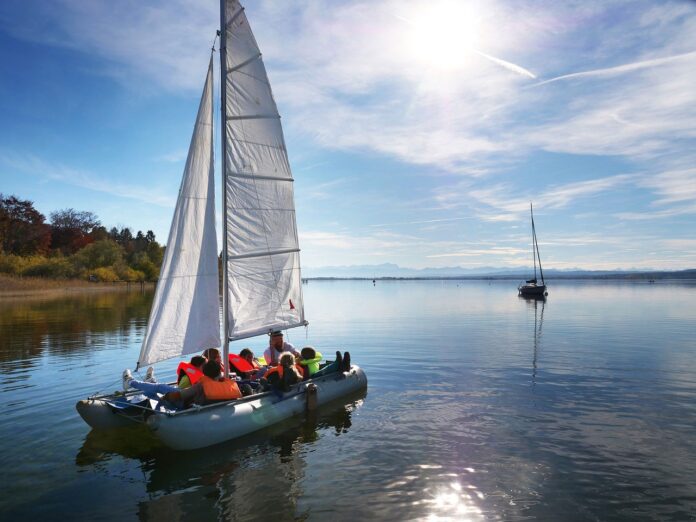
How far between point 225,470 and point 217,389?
2.13 meters

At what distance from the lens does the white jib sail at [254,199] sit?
14.1m

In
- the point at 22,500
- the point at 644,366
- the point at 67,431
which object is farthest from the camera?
the point at 644,366

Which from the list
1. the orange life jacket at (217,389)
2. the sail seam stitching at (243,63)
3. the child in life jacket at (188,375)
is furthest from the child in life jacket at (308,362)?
the sail seam stitching at (243,63)

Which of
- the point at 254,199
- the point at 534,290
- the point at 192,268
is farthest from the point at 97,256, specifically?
the point at 192,268

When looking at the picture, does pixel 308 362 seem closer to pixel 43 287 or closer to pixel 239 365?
pixel 239 365

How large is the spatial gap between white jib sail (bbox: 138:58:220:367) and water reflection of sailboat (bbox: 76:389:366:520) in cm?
252

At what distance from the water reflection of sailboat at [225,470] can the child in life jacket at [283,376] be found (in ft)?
3.75

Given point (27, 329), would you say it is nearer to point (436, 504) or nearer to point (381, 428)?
point (381, 428)

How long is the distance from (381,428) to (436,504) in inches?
189

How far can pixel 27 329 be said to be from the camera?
33469 millimetres

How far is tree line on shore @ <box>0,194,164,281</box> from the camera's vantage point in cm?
8694

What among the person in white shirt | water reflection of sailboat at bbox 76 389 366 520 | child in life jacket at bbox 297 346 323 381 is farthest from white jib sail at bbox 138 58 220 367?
child in life jacket at bbox 297 346 323 381

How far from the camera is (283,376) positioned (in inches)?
554

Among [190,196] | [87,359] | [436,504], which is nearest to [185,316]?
[190,196]
